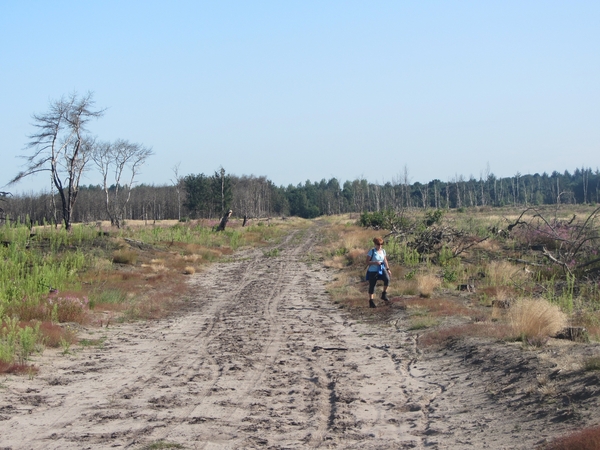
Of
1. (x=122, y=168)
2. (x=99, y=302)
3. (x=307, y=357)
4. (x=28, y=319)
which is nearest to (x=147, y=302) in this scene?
(x=99, y=302)

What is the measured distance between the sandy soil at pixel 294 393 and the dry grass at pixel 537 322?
43cm

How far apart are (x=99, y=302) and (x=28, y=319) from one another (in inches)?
125

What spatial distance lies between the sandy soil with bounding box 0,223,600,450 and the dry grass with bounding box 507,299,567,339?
0.43m

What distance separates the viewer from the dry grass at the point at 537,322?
8.34 meters

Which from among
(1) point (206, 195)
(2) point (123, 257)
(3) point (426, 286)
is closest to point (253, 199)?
(1) point (206, 195)

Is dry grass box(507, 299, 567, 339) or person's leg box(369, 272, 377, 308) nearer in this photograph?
dry grass box(507, 299, 567, 339)

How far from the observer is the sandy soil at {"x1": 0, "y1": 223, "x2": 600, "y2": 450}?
17.7 feet

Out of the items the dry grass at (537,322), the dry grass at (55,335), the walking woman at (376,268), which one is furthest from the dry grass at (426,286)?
the dry grass at (55,335)

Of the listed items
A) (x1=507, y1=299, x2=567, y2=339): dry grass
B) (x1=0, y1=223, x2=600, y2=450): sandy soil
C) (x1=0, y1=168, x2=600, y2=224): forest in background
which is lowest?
(x1=0, y1=223, x2=600, y2=450): sandy soil

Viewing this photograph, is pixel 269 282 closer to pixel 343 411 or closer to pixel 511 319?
pixel 511 319

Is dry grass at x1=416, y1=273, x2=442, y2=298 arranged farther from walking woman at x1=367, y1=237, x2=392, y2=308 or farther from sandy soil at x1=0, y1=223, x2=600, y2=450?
sandy soil at x1=0, y1=223, x2=600, y2=450

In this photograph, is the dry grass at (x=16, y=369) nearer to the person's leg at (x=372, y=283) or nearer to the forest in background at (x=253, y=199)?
the person's leg at (x=372, y=283)

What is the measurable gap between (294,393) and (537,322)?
3880 mm

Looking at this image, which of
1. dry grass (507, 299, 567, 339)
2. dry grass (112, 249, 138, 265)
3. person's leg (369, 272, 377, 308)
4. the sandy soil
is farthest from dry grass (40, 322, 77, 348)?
dry grass (112, 249, 138, 265)
